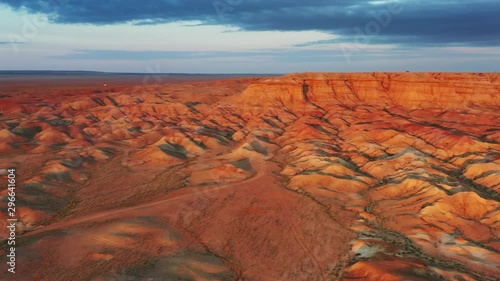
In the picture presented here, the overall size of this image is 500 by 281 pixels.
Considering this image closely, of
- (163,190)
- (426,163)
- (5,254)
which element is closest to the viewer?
(5,254)

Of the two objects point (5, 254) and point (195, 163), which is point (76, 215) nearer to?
point (5, 254)

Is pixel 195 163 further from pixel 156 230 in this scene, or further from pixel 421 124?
pixel 421 124

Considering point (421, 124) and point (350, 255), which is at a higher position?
point (421, 124)

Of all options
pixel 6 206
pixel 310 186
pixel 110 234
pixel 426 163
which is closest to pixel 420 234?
pixel 310 186

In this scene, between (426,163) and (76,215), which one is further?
(426,163)

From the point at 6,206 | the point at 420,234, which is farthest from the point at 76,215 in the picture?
the point at 420,234

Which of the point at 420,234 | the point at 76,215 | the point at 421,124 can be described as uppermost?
the point at 421,124

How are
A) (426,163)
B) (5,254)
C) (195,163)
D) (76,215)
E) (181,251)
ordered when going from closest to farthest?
(5,254)
(181,251)
(76,215)
(426,163)
(195,163)
